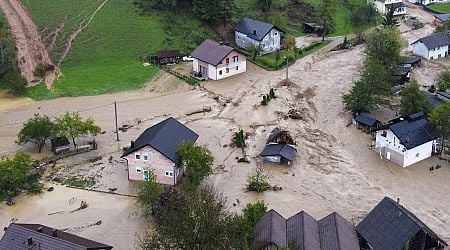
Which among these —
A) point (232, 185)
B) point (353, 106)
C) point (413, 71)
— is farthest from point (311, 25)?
point (232, 185)

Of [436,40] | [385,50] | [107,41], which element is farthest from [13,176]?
[436,40]

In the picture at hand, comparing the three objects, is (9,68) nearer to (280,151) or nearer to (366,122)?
(280,151)

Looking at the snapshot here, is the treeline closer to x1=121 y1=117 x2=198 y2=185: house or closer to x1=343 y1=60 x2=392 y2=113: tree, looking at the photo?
x1=121 y1=117 x2=198 y2=185: house

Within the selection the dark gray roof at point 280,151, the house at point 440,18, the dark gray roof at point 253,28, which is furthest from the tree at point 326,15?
the dark gray roof at point 280,151

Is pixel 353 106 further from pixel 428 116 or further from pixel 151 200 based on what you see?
pixel 151 200

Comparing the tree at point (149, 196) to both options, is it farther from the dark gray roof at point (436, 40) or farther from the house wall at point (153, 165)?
the dark gray roof at point (436, 40)
